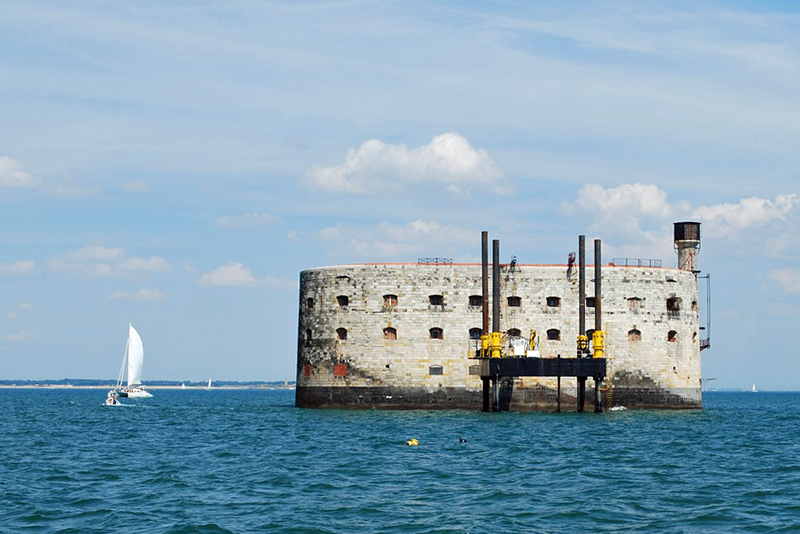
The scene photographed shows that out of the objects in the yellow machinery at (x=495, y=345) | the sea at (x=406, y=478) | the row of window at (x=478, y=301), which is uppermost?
the row of window at (x=478, y=301)

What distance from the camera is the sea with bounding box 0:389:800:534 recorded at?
21.5m

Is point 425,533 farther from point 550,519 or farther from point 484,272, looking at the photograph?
point 484,272

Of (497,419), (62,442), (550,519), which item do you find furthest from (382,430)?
(550,519)

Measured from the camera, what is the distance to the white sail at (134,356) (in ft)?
308

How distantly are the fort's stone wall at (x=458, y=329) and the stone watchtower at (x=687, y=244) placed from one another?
3754 mm

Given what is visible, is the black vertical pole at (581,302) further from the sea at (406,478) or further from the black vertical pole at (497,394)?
the sea at (406,478)

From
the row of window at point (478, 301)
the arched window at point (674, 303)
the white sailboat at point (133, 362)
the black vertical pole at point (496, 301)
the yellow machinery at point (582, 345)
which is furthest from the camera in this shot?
the white sailboat at point (133, 362)

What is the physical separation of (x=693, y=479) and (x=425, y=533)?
9.79m

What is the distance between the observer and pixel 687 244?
56.3m

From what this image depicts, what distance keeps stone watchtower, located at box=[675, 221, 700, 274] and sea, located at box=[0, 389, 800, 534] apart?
41.7 feet

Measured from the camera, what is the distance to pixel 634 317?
52.0 meters

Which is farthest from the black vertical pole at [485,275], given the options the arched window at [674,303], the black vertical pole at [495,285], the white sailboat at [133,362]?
the white sailboat at [133,362]

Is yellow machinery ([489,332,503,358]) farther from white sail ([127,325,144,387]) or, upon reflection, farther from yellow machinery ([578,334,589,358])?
white sail ([127,325,144,387])

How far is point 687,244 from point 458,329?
13.5 metres
